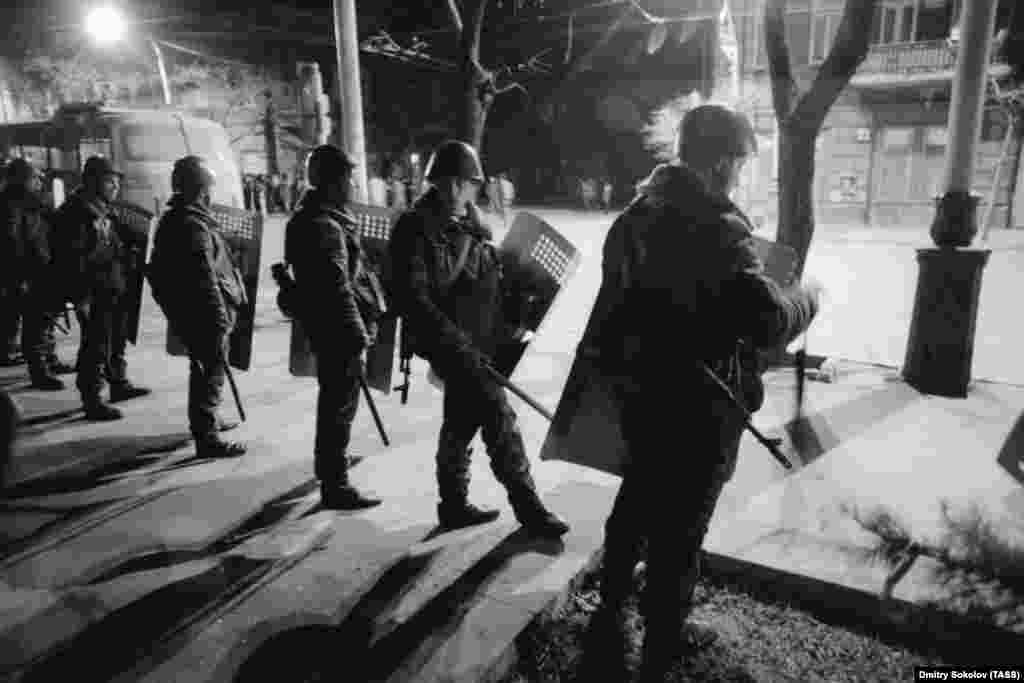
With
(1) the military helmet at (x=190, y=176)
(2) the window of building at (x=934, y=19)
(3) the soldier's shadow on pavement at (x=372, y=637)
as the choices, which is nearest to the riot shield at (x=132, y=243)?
(1) the military helmet at (x=190, y=176)

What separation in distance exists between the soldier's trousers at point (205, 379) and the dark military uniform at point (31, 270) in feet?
7.62

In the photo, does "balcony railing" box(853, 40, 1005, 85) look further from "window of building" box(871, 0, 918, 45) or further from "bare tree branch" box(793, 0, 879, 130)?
"bare tree branch" box(793, 0, 879, 130)

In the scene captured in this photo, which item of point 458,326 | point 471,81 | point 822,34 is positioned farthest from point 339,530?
point 822,34

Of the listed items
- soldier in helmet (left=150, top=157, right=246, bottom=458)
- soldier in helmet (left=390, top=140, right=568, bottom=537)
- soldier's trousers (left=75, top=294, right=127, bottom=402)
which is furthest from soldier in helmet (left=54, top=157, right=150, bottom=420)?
soldier in helmet (left=390, top=140, right=568, bottom=537)

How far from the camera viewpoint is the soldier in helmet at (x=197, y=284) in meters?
4.08

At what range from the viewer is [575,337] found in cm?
805

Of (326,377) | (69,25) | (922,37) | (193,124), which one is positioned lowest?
(326,377)

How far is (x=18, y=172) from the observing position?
6.16 metres

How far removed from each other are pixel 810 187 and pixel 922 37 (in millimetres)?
19875

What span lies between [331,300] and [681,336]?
1.96m

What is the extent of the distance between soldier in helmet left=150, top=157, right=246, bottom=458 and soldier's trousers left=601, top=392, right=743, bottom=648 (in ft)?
9.69

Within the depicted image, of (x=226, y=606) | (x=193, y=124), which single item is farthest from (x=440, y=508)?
(x=193, y=124)

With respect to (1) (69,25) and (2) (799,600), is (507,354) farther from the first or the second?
(1) (69,25)

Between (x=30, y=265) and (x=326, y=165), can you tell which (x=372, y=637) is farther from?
(x=30, y=265)
